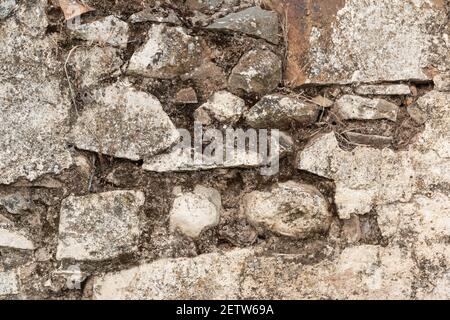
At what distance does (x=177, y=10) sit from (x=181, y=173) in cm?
57

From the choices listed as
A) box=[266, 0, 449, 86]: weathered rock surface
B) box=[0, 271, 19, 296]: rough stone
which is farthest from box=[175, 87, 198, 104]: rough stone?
box=[0, 271, 19, 296]: rough stone

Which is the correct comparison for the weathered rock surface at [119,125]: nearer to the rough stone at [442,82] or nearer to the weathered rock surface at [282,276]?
the weathered rock surface at [282,276]

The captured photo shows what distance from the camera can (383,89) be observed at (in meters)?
2.37

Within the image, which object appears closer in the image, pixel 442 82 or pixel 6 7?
pixel 6 7

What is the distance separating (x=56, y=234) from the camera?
91.6 inches

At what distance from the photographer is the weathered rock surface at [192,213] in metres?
2.33

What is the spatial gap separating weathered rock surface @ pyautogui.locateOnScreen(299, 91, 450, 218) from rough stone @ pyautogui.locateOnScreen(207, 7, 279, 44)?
1.36ft

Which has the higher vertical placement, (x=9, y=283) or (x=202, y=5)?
(x=202, y=5)

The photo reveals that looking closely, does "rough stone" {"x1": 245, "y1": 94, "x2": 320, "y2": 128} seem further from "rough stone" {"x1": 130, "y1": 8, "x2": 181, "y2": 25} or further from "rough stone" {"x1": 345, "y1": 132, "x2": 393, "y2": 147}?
"rough stone" {"x1": 130, "y1": 8, "x2": 181, "y2": 25}

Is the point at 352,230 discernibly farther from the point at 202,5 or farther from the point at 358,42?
the point at 202,5

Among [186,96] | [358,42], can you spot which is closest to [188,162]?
[186,96]

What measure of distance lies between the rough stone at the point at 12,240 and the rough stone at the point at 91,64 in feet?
1.83

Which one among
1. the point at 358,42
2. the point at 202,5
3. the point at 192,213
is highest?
the point at 202,5

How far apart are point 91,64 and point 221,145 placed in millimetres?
531
